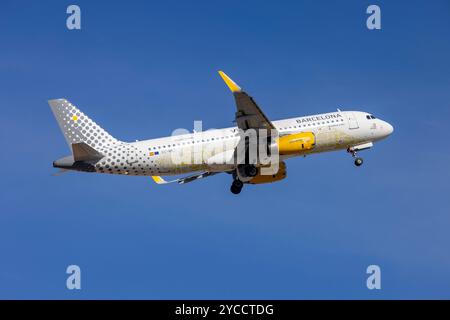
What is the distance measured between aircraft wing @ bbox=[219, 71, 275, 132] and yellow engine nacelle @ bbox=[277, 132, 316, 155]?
1.59 metres

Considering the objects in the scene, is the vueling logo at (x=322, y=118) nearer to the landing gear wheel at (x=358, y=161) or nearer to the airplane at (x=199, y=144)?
the airplane at (x=199, y=144)

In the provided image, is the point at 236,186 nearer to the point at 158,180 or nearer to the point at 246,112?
the point at 158,180

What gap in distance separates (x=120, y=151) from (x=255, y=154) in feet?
36.2

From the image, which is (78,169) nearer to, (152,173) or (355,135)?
(152,173)

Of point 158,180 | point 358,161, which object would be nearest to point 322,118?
point 358,161

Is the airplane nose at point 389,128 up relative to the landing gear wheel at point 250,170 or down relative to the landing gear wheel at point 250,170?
up

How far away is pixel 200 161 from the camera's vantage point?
5612cm

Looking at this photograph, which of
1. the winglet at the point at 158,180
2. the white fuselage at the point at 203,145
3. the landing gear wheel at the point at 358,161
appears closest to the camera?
the white fuselage at the point at 203,145

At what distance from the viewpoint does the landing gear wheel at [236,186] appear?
202 ft

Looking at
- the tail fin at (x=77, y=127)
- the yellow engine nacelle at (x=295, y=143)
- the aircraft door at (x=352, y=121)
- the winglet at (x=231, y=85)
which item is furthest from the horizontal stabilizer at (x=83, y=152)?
the aircraft door at (x=352, y=121)

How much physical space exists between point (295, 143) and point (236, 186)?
784 cm

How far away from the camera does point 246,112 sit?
53.4 metres

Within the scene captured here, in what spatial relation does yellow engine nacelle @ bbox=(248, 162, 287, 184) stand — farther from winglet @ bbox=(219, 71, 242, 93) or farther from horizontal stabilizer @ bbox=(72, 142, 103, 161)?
horizontal stabilizer @ bbox=(72, 142, 103, 161)

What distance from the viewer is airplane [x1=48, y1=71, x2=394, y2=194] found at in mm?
53625
